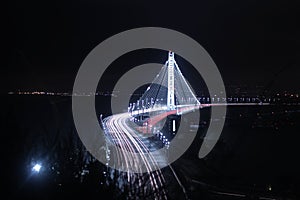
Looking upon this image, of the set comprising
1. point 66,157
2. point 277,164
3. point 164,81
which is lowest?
point 277,164

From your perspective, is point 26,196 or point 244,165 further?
point 244,165

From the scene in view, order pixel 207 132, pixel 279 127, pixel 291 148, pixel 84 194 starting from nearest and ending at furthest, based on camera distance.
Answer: pixel 84 194 → pixel 291 148 → pixel 207 132 → pixel 279 127

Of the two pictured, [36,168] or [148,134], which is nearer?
[36,168]

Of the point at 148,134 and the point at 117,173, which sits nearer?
the point at 117,173

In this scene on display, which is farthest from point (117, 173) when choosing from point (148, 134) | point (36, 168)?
point (148, 134)

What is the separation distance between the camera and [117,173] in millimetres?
2477

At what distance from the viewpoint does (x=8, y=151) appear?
213 centimetres

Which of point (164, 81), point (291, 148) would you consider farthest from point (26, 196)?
point (164, 81)

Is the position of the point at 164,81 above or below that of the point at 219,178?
above

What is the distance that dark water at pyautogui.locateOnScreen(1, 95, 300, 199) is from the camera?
2.12 meters

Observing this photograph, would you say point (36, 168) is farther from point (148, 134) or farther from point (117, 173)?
point (148, 134)

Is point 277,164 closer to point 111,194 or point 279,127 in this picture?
point 279,127

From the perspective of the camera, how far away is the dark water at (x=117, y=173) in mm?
2119

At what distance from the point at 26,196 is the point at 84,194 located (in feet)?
1.15
